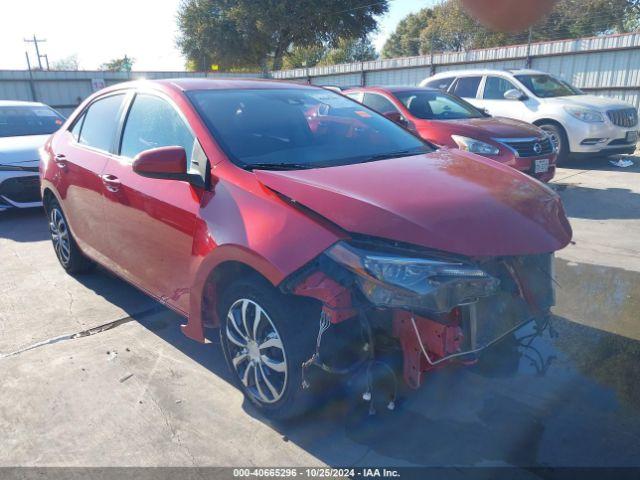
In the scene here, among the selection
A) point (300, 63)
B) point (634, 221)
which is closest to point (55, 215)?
point (634, 221)

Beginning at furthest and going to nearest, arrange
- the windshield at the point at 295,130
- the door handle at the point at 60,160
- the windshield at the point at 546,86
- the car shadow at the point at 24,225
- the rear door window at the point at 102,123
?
the windshield at the point at 546,86 < the car shadow at the point at 24,225 < the door handle at the point at 60,160 < the rear door window at the point at 102,123 < the windshield at the point at 295,130

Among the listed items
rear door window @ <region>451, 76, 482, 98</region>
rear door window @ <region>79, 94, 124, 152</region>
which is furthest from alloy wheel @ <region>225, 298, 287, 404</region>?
rear door window @ <region>451, 76, 482, 98</region>

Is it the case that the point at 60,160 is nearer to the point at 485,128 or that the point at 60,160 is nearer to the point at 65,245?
the point at 65,245

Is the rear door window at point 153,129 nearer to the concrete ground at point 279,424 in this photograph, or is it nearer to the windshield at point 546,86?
the concrete ground at point 279,424

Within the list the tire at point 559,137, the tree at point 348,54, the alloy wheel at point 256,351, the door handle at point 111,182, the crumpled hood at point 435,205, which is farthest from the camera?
the tree at point 348,54

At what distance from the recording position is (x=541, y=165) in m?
7.16

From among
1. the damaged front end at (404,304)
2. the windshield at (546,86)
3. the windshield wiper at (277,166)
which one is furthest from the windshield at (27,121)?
the windshield at (546,86)

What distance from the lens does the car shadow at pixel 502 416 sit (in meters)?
2.52

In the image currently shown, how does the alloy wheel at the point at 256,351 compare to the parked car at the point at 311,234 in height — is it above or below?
below

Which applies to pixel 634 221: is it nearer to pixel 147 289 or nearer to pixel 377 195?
pixel 377 195

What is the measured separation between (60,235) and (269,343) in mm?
3290

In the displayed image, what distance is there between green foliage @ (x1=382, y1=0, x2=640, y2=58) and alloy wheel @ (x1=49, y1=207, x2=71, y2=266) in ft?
69.2

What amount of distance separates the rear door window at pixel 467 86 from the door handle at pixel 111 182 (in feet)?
28.8

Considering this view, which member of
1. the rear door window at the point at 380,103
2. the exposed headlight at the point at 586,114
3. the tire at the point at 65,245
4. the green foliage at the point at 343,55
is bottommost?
the tire at the point at 65,245
